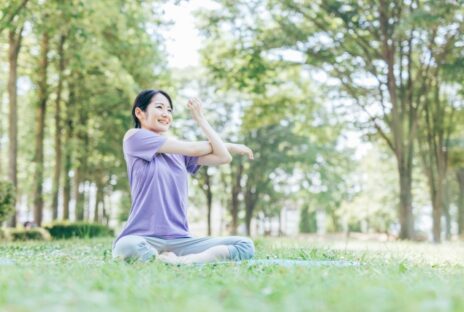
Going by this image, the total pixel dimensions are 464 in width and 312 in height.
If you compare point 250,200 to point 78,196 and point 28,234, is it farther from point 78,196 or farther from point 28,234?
point 28,234

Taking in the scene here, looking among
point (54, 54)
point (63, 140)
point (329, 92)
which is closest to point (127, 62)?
point (54, 54)

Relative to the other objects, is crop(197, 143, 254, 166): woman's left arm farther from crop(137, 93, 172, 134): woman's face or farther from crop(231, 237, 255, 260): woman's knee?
crop(231, 237, 255, 260): woman's knee

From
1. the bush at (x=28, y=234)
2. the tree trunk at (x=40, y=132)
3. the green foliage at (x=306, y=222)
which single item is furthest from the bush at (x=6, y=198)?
the green foliage at (x=306, y=222)

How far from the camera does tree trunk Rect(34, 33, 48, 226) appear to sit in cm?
1688

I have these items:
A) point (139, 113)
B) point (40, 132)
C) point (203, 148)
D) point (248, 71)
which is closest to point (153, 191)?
point (203, 148)

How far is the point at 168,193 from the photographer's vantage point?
5.12 meters

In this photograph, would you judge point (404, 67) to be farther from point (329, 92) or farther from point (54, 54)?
point (54, 54)

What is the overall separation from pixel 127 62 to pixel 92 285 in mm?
14640

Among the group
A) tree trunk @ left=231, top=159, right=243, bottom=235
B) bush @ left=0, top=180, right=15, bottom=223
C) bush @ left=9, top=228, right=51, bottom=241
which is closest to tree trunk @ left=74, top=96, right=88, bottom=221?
bush @ left=9, top=228, right=51, bottom=241

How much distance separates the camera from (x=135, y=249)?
470 centimetres

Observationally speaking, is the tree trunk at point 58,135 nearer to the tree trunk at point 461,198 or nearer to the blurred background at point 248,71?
the blurred background at point 248,71

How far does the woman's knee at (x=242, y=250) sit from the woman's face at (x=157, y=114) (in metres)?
1.24

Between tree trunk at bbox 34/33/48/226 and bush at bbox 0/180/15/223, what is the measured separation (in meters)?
3.92

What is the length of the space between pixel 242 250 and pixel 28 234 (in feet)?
30.2
